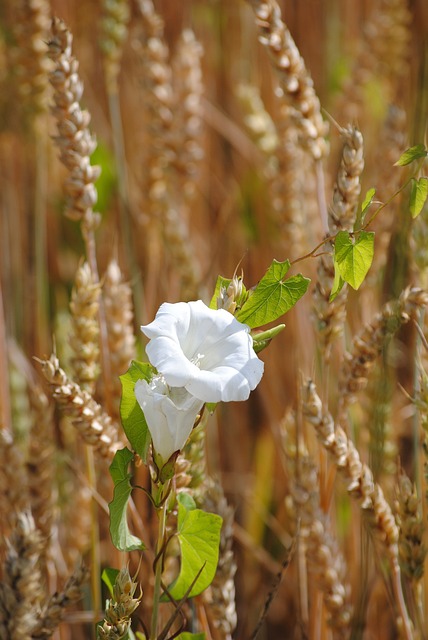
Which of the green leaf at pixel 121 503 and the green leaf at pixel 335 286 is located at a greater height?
the green leaf at pixel 335 286

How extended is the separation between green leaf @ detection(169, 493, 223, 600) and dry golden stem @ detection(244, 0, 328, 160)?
409 mm

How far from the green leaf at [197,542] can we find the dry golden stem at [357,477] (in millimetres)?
132

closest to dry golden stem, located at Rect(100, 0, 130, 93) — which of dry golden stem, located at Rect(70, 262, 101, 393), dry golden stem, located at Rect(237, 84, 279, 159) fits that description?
dry golden stem, located at Rect(237, 84, 279, 159)

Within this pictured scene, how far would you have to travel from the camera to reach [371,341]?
642 mm

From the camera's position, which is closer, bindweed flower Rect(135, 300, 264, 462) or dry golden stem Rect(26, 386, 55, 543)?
bindweed flower Rect(135, 300, 264, 462)

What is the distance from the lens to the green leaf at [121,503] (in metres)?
0.50

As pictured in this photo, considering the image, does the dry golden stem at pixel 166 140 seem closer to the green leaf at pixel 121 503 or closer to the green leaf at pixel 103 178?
the green leaf at pixel 103 178

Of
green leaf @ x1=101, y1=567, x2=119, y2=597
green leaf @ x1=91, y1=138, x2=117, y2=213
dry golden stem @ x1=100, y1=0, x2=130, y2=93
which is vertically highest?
dry golden stem @ x1=100, y1=0, x2=130, y2=93

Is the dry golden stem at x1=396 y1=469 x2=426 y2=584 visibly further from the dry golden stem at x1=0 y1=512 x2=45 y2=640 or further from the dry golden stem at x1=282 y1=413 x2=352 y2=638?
the dry golden stem at x1=0 y1=512 x2=45 y2=640

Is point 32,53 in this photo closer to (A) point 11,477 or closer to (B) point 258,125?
(B) point 258,125

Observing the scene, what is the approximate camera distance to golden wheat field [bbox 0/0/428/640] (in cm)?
53

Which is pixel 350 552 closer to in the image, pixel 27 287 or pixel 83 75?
pixel 27 287

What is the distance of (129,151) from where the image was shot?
166 cm

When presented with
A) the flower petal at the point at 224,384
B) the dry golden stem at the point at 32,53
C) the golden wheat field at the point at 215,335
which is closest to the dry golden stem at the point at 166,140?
the golden wheat field at the point at 215,335
